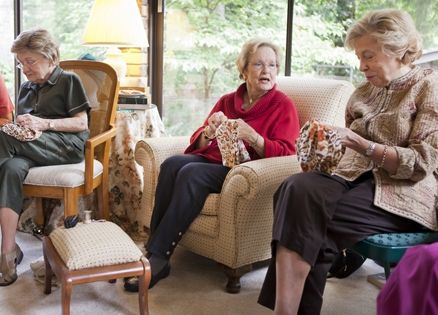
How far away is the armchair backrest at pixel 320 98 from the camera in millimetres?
2639

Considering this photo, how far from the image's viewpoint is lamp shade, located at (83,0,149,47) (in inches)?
129

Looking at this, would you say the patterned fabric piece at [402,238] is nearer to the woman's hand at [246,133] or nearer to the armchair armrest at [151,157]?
the woman's hand at [246,133]

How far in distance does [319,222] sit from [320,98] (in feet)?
3.18

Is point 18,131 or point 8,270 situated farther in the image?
point 18,131

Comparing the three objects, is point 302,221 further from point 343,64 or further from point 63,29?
point 63,29

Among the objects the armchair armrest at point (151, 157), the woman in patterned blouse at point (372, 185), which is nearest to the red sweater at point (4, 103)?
the armchair armrest at point (151, 157)

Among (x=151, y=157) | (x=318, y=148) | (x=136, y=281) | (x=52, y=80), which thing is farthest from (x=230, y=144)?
(x=52, y=80)

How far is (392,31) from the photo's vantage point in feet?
6.39

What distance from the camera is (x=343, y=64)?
3.50 meters

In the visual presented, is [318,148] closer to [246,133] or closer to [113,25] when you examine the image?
[246,133]

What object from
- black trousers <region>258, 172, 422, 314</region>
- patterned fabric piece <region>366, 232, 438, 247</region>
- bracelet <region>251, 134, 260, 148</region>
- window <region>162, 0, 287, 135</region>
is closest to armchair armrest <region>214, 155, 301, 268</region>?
bracelet <region>251, 134, 260, 148</region>

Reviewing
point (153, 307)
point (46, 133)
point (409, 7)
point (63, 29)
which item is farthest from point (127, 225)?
point (409, 7)

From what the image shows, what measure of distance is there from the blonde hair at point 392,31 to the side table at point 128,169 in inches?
57.4

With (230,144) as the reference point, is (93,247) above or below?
below
